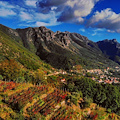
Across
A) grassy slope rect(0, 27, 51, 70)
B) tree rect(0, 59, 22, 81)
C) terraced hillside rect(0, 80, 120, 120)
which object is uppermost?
grassy slope rect(0, 27, 51, 70)

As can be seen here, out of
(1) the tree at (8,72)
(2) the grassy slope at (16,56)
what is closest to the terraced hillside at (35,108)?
(1) the tree at (8,72)

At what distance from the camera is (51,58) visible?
195 meters

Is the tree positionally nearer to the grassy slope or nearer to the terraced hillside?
the terraced hillside

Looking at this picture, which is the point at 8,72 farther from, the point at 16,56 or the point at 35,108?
the point at 16,56

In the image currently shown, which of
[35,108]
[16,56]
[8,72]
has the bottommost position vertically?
[35,108]

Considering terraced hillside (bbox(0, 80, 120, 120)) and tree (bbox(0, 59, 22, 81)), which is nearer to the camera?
terraced hillside (bbox(0, 80, 120, 120))

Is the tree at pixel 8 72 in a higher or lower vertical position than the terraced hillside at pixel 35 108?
higher

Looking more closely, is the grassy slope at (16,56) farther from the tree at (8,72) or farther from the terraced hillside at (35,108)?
Answer: the terraced hillside at (35,108)

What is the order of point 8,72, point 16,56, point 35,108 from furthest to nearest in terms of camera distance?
point 16,56, point 8,72, point 35,108

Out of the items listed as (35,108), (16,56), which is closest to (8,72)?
(35,108)

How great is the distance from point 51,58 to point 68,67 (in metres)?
42.0

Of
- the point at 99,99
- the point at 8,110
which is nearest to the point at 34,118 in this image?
the point at 8,110

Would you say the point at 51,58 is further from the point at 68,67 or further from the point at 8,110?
the point at 8,110

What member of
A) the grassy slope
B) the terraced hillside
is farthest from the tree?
the grassy slope
